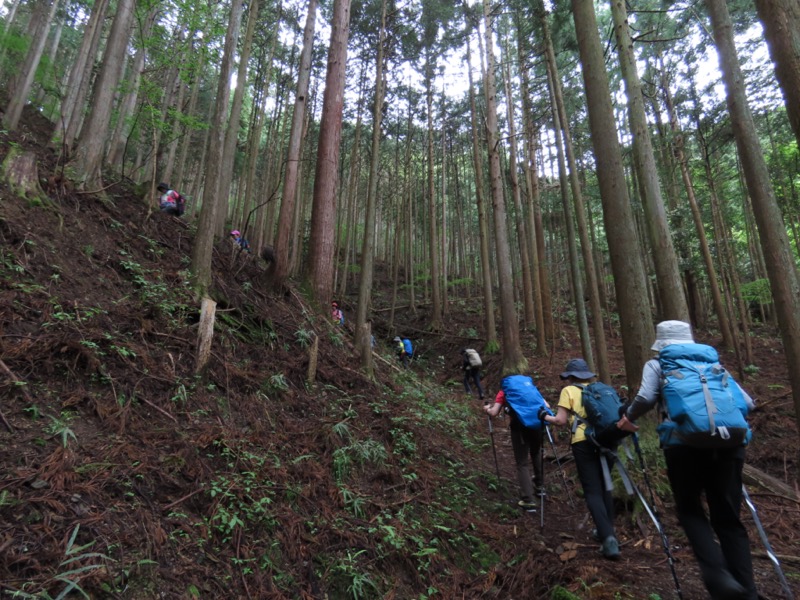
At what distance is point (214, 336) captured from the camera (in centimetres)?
597

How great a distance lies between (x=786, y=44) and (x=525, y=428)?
4.40m

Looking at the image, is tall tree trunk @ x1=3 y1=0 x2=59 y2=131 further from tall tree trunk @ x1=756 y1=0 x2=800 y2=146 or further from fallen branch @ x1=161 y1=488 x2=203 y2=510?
tall tree trunk @ x1=756 y1=0 x2=800 y2=146

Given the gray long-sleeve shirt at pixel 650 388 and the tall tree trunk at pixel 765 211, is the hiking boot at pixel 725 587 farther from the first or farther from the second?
the tall tree trunk at pixel 765 211

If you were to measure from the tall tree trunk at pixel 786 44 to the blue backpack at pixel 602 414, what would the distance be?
2514 mm

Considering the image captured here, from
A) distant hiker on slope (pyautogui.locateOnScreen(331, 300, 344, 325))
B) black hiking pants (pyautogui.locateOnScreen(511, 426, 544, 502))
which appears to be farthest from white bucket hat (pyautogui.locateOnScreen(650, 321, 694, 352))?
distant hiker on slope (pyautogui.locateOnScreen(331, 300, 344, 325))

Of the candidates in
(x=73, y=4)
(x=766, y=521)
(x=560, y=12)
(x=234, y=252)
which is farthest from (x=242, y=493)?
(x=73, y=4)

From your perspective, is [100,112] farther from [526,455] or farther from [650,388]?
[650,388]

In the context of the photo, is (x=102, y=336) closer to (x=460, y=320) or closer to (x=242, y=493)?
(x=242, y=493)

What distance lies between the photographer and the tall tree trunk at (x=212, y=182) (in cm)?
666

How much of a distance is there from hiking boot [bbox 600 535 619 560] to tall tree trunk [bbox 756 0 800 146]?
12.0 ft

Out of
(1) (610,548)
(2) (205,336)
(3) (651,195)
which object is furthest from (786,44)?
(2) (205,336)

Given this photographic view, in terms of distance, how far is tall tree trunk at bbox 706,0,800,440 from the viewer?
4.73 metres

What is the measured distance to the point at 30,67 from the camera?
14.4 metres

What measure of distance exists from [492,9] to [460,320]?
13310mm
